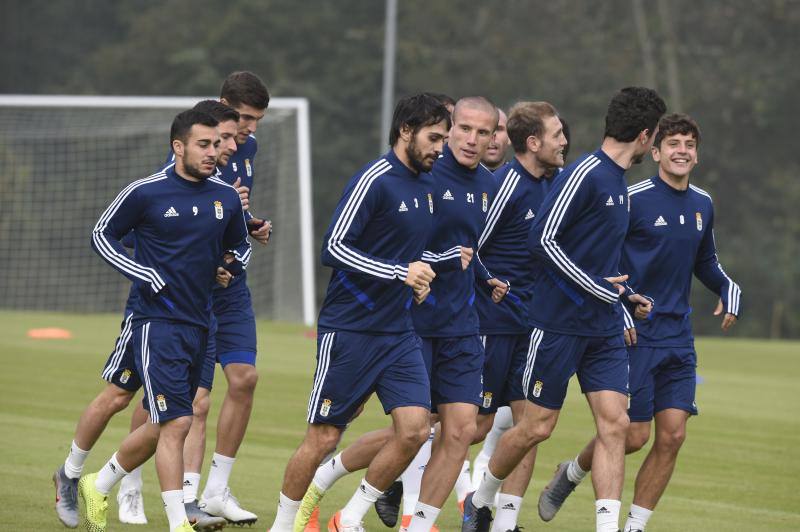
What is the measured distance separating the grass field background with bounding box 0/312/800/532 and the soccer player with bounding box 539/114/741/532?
0.85 metres

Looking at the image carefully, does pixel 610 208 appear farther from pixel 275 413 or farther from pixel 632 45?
pixel 632 45

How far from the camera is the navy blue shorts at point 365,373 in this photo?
7789mm

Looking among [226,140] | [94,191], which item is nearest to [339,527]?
[226,140]

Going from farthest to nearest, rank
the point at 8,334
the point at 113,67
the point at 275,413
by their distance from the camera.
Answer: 1. the point at 113,67
2. the point at 8,334
3. the point at 275,413

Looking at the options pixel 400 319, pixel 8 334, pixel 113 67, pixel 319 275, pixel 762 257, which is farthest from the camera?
pixel 113 67

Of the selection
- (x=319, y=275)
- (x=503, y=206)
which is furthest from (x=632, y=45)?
(x=503, y=206)

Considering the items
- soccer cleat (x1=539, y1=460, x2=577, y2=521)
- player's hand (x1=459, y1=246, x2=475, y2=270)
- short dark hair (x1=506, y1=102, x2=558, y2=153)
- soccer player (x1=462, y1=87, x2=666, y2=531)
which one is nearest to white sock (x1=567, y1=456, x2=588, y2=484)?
soccer cleat (x1=539, y1=460, x2=577, y2=521)

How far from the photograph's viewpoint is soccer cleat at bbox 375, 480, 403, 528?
9.09m

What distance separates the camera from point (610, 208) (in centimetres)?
811

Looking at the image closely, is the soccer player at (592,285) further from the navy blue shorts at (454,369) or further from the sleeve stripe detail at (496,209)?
the sleeve stripe detail at (496,209)

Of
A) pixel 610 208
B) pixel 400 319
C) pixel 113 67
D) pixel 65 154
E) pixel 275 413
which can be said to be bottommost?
pixel 275 413

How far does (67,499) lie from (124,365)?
33.4 inches

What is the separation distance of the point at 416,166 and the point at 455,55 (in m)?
38.1

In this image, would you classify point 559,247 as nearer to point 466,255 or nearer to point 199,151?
point 466,255
